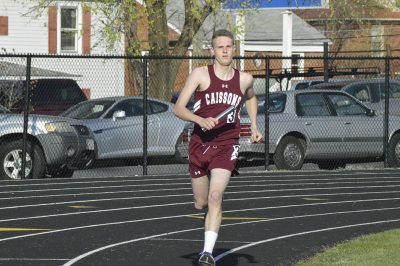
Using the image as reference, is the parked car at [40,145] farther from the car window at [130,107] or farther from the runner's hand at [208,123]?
the runner's hand at [208,123]

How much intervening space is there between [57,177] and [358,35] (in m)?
46.1

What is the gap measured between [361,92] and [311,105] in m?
3.29

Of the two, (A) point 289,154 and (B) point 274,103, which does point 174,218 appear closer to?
(A) point 289,154

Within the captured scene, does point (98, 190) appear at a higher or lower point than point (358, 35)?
lower

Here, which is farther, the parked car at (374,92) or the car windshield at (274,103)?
the parked car at (374,92)

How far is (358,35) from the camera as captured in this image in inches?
2648

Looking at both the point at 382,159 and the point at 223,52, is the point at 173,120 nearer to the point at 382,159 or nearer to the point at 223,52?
the point at 382,159

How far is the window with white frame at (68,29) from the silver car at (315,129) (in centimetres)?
2139

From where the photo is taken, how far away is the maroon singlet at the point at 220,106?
35.2 feet

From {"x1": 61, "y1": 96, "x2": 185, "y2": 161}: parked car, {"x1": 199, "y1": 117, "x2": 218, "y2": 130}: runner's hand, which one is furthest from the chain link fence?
{"x1": 199, "y1": 117, "x2": 218, "y2": 130}: runner's hand

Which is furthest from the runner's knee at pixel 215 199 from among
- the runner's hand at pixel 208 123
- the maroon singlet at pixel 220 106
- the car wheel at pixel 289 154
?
the car wheel at pixel 289 154

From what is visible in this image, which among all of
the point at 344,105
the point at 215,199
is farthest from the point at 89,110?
the point at 215,199

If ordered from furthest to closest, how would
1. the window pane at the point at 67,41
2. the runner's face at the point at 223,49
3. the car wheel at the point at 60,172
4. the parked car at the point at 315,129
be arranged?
the window pane at the point at 67,41 → the parked car at the point at 315,129 → the car wheel at the point at 60,172 → the runner's face at the point at 223,49

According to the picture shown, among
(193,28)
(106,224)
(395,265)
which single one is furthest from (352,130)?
(395,265)
